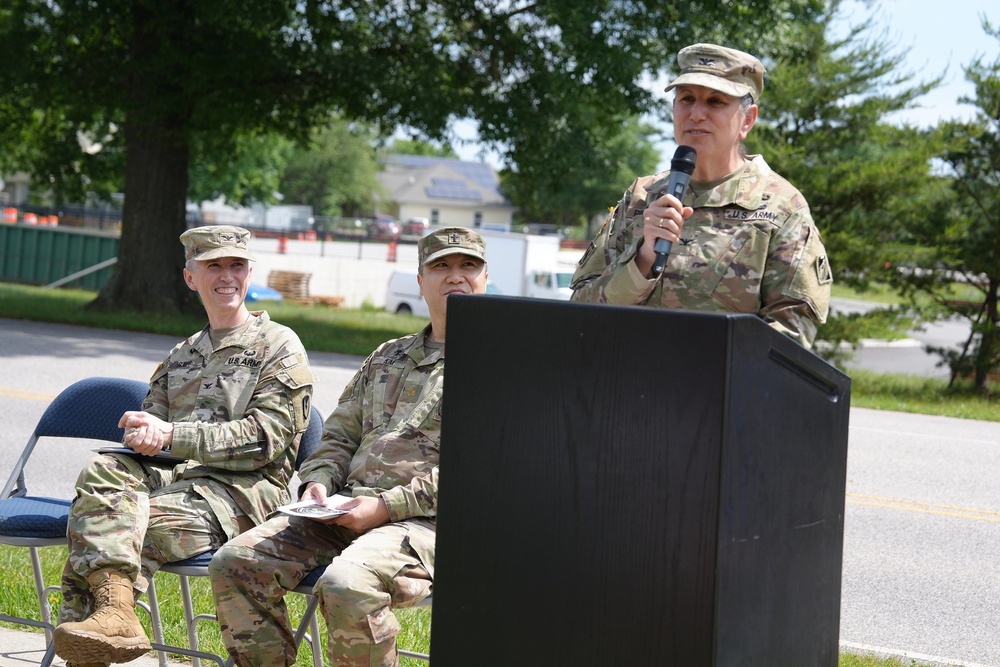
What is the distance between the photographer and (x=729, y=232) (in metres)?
3.04

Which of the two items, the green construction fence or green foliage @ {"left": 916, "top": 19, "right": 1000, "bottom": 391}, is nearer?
green foliage @ {"left": 916, "top": 19, "right": 1000, "bottom": 391}

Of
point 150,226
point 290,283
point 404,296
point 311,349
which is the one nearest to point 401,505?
point 311,349

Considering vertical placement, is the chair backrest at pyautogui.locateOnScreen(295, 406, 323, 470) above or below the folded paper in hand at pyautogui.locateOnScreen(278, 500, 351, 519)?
above

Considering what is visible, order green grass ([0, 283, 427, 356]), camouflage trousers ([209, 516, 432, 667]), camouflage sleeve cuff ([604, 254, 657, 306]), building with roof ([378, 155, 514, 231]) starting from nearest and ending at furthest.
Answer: camouflage sleeve cuff ([604, 254, 657, 306]) → camouflage trousers ([209, 516, 432, 667]) → green grass ([0, 283, 427, 356]) → building with roof ([378, 155, 514, 231])

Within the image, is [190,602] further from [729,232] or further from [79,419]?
[729,232]

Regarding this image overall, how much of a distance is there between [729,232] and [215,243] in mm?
2079

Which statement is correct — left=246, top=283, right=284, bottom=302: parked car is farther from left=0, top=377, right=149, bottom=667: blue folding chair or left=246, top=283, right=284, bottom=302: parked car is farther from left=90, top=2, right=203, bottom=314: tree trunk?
left=0, top=377, right=149, bottom=667: blue folding chair

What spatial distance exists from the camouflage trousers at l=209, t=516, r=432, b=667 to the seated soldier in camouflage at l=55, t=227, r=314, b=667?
33 centimetres

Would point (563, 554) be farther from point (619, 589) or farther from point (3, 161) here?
point (3, 161)

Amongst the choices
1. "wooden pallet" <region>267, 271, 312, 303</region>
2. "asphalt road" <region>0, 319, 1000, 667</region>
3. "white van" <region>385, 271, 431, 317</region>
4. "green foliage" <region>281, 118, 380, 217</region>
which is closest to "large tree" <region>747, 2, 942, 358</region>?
"asphalt road" <region>0, 319, 1000, 667</region>

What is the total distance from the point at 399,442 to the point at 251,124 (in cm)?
1621

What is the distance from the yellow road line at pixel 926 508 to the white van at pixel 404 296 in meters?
24.3

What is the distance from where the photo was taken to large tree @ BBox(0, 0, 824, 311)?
1655cm

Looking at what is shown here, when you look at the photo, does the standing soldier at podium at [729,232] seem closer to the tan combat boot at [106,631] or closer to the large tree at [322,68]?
the tan combat boot at [106,631]
